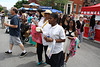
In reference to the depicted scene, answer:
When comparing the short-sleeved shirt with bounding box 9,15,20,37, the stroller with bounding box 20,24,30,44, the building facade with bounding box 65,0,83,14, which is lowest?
the stroller with bounding box 20,24,30,44

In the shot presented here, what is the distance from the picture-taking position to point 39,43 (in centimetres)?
332

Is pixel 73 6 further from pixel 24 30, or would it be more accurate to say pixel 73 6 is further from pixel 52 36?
pixel 52 36

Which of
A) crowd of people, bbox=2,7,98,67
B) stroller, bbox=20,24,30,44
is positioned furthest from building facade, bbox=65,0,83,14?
crowd of people, bbox=2,7,98,67

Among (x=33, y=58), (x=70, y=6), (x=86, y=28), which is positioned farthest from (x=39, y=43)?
(x=70, y=6)

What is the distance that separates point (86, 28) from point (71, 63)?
5.41 metres

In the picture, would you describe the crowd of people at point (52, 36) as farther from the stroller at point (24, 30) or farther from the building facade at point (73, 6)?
the building facade at point (73, 6)

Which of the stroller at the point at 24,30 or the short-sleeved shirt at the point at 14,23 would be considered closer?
the short-sleeved shirt at the point at 14,23

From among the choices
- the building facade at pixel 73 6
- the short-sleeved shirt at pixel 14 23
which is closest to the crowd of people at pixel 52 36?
the short-sleeved shirt at pixel 14 23

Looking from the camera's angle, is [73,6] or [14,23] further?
[73,6]

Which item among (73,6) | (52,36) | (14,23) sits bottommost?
(52,36)

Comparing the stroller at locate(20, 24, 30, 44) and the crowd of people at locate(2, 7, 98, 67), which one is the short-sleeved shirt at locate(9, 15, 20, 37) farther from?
the stroller at locate(20, 24, 30, 44)

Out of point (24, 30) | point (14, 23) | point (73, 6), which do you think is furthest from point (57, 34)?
point (73, 6)

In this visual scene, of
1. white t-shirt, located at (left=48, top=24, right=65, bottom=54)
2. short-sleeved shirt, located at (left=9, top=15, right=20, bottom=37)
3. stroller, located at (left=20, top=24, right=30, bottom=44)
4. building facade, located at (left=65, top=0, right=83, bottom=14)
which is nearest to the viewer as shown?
white t-shirt, located at (left=48, top=24, right=65, bottom=54)

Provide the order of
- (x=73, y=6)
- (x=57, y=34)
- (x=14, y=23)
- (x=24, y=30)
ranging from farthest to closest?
(x=73, y=6)
(x=24, y=30)
(x=14, y=23)
(x=57, y=34)
